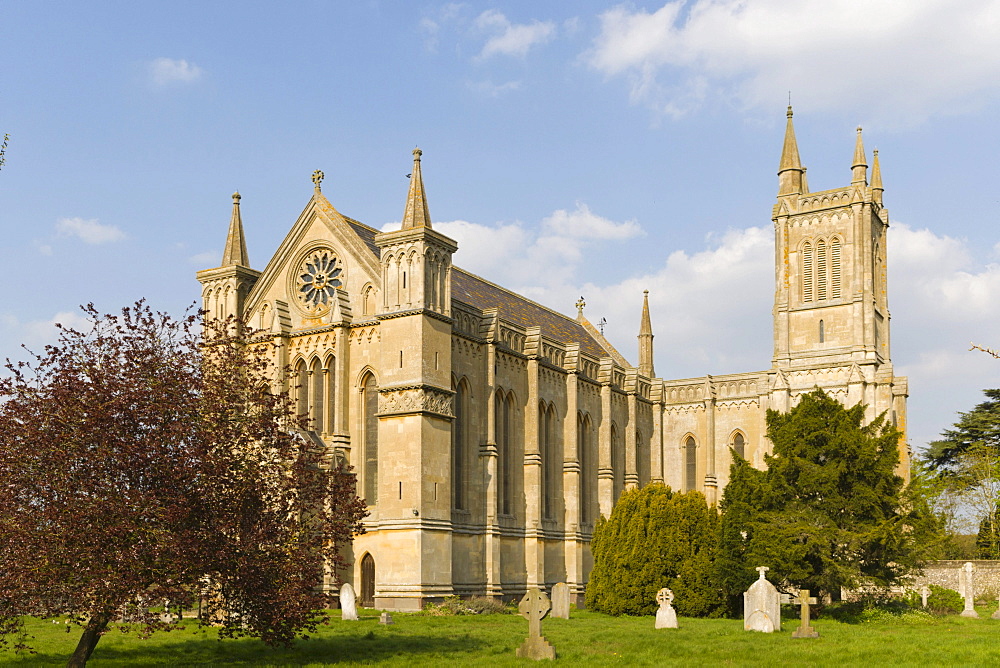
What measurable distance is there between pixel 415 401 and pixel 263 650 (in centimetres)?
1469

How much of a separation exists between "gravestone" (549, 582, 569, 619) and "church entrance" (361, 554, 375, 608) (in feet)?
23.0

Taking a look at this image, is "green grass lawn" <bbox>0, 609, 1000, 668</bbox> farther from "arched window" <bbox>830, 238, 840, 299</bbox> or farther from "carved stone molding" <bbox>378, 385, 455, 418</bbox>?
"arched window" <bbox>830, 238, 840, 299</bbox>

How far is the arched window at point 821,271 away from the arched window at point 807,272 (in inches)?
15.9

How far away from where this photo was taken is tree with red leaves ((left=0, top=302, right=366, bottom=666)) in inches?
682

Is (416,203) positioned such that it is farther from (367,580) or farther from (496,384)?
(367,580)

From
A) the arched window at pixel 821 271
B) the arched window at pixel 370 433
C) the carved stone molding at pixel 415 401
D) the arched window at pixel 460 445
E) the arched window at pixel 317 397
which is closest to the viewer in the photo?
the carved stone molding at pixel 415 401

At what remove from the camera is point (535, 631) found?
818 inches

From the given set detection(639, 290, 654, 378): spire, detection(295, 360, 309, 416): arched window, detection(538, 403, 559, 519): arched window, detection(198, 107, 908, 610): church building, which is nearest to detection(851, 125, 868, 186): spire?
detection(198, 107, 908, 610): church building

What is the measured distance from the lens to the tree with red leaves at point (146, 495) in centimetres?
1731

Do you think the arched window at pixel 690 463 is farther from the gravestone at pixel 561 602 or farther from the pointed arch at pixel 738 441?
the gravestone at pixel 561 602

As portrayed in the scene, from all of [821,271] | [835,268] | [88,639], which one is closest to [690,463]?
[821,271]

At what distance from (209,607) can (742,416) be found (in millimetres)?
40789

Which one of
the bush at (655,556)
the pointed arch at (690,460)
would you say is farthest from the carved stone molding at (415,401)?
the pointed arch at (690,460)

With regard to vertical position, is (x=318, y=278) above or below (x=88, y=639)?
above
